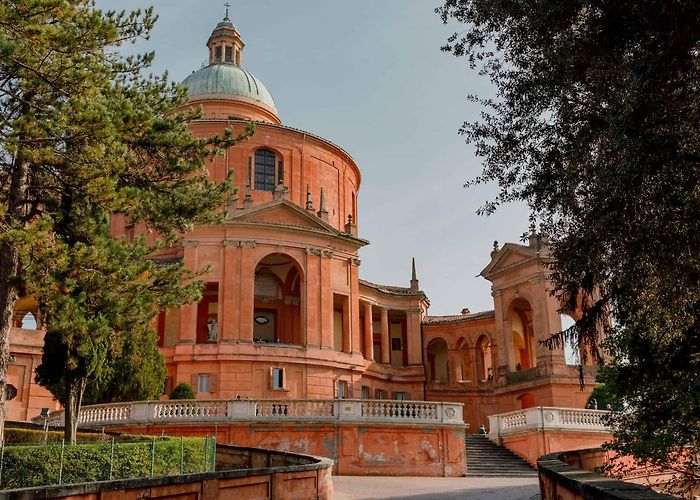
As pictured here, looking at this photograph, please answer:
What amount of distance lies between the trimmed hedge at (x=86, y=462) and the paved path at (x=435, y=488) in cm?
424

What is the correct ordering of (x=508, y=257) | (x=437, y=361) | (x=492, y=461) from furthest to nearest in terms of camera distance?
1. (x=437, y=361)
2. (x=508, y=257)
3. (x=492, y=461)

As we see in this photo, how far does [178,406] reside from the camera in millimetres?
24250

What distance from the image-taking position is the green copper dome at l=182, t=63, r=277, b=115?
1747 inches

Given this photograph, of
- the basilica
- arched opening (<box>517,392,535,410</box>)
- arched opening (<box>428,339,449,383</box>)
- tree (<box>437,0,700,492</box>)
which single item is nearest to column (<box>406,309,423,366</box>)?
the basilica

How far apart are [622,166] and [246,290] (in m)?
26.8

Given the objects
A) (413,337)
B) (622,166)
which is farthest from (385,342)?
(622,166)

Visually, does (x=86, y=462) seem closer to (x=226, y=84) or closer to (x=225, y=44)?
(x=226, y=84)

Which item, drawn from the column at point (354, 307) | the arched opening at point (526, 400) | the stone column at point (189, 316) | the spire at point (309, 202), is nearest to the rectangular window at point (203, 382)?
the stone column at point (189, 316)

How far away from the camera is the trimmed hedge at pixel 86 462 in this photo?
37.8 feet

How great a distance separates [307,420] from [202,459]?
8.09 meters

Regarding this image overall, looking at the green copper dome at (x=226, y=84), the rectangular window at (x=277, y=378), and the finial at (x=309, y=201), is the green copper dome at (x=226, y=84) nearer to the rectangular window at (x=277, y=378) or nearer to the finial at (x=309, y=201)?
the finial at (x=309, y=201)

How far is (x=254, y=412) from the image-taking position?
78.9 ft

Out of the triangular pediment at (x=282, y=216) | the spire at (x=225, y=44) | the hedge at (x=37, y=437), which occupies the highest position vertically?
the spire at (x=225, y=44)

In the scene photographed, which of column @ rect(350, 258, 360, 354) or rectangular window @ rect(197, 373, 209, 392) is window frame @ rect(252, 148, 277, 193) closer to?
column @ rect(350, 258, 360, 354)
